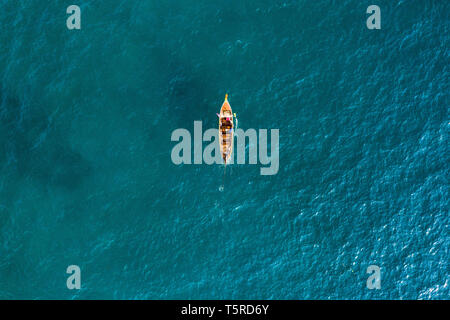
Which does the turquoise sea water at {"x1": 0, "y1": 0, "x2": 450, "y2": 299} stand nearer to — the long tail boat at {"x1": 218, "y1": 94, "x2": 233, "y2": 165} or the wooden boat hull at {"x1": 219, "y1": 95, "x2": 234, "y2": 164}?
the wooden boat hull at {"x1": 219, "y1": 95, "x2": 234, "y2": 164}

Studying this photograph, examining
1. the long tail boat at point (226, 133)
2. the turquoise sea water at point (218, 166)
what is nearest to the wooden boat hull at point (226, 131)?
the long tail boat at point (226, 133)

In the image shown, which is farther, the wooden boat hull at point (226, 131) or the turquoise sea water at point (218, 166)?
the wooden boat hull at point (226, 131)

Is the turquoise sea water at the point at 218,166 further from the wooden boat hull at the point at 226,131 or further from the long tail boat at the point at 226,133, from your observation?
the long tail boat at the point at 226,133

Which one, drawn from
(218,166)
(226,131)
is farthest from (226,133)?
(218,166)

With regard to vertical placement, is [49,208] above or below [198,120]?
below

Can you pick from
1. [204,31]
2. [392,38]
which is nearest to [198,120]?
[204,31]

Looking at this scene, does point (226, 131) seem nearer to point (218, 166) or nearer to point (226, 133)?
point (226, 133)

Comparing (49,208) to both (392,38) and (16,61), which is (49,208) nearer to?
(16,61)
